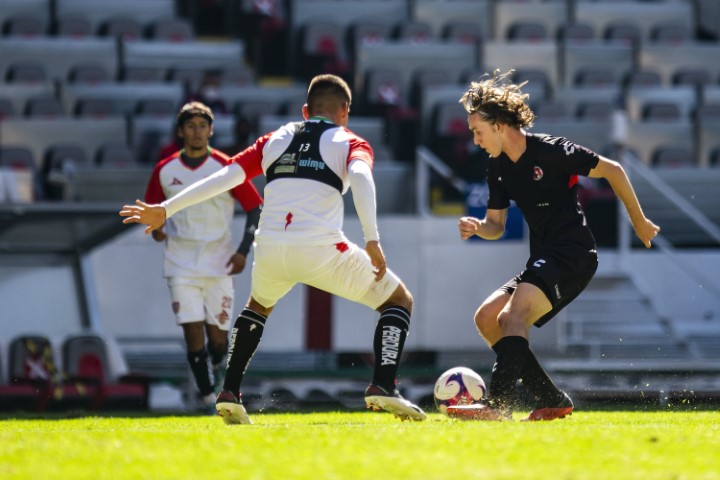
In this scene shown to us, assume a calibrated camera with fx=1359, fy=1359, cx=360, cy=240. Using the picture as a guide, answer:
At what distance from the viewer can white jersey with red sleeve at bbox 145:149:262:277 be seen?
416 inches

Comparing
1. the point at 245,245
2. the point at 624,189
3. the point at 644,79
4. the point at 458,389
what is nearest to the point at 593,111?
the point at 644,79

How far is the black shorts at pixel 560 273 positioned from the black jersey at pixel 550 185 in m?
0.08

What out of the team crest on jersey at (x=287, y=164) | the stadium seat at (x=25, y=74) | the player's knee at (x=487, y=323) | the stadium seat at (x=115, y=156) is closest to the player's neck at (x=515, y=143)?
the player's knee at (x=487, y=323)

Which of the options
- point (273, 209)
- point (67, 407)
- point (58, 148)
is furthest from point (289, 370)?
point (273, 209)

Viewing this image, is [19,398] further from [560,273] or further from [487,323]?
[560,273]

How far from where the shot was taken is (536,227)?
8.24m

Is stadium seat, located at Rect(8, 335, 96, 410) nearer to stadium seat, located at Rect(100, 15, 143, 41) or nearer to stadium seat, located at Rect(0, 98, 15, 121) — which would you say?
stadium seat, located at Rect(0, 98, 15, 121)

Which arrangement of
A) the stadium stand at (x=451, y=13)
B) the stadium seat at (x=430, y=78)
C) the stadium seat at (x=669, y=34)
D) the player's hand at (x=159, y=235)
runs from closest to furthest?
the player's hand at (x=159, y=235), the stadium seat at (x=430, y=78), the stadium stand at (x=451, y=13), the stadium seat at (x=669, y=34)

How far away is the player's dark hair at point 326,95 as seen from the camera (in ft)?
26.8

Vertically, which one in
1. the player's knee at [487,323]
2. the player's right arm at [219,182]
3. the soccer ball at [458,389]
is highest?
the player's right arm at [219,182]

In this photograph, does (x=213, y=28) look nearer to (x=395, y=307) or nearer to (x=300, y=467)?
(x=395, y=307)

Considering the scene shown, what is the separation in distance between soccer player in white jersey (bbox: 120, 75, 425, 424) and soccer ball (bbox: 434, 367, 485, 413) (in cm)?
94

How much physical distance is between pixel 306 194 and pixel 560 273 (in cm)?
156

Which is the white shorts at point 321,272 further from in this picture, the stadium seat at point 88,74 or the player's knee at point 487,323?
the stadium seat at point 88,74
